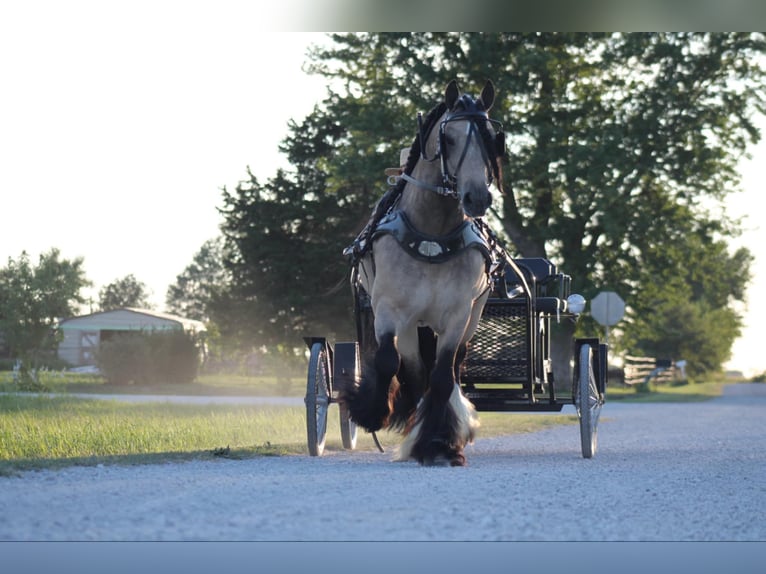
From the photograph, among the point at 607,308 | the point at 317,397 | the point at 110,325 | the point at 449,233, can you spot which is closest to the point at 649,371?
the point at 607,308

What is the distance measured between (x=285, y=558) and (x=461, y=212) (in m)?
3.65

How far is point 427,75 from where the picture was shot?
25.4 meters

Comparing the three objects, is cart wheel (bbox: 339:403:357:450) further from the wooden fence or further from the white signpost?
the wooden fence

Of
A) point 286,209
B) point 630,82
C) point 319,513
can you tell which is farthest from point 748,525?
point 286,209

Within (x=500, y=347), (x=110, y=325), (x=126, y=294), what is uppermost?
(x=126, y=294)

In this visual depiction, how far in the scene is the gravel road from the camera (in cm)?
468

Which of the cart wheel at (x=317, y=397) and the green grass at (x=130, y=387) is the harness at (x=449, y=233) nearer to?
the cart wheel at (x=317, y=397)

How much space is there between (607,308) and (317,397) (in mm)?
16648

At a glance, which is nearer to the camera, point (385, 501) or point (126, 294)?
point (385, 501)

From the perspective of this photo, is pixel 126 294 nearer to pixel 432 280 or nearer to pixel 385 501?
pixel 432 280

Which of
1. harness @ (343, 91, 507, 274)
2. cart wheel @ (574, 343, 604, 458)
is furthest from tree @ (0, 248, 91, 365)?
harness @ (343, 91, 507, 274)

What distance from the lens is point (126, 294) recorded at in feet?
105

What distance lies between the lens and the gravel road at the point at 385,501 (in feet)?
15.4
